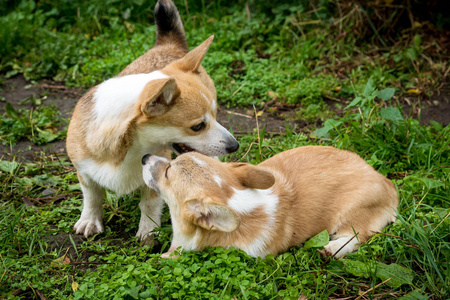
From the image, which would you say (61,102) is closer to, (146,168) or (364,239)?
(146,168)

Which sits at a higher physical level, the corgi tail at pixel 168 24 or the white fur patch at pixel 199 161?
the corgi tail at pixel 168 24

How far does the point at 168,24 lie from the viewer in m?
4.82

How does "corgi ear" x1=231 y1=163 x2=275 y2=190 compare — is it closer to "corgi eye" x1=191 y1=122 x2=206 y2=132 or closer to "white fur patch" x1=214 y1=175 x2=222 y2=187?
"white fur patch" x1=214 y1=175 x2=222 y2=187

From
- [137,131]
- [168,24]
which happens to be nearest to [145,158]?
[137,131]

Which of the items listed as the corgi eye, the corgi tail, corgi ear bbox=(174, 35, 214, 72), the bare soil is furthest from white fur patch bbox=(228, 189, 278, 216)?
the corgi tail

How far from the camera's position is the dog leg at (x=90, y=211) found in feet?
12.2

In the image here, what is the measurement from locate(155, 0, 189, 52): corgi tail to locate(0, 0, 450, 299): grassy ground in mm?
1083

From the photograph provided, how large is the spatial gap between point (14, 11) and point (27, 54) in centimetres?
98

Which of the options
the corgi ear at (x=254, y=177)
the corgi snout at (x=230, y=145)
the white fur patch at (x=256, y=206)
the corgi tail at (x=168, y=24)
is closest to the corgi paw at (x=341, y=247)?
the white fur patch at (x=256, y=206)

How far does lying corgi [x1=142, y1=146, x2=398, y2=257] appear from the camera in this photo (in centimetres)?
303

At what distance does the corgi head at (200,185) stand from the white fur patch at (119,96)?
39cm

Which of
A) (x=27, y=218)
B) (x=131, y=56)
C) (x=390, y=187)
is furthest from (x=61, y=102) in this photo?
(x=390, y=187)

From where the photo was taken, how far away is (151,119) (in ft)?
10.8

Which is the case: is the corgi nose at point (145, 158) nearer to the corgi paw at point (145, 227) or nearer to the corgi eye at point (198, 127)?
the corgi eye at point (198, 127)
